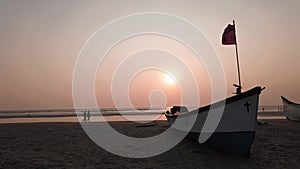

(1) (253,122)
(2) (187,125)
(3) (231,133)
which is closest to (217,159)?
(3) (231,133)

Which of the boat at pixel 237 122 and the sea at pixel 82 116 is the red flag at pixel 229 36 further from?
the sea at pixel 82 116

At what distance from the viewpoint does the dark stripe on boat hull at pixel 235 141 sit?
13.5 m

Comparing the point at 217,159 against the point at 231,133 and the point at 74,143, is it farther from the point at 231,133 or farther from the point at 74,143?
the point at 74,143

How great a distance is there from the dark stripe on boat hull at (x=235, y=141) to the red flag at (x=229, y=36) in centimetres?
499

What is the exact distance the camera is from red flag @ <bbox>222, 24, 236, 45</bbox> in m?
16.8

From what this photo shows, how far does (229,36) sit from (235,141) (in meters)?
5.71

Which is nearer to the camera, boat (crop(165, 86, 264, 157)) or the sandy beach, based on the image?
the sandy beach

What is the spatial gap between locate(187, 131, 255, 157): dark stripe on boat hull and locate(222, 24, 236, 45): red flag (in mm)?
4993

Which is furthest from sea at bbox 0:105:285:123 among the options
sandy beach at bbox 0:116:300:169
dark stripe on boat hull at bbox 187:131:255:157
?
dark stripe on boat hull at bbox 187:131:255:157

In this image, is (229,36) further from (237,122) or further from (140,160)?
(140,160)

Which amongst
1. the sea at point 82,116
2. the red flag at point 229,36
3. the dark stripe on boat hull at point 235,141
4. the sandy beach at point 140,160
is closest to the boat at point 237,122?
the dark stripe on boat hull at point 235,141

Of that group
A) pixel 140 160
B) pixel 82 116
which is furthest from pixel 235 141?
pixel 82 116

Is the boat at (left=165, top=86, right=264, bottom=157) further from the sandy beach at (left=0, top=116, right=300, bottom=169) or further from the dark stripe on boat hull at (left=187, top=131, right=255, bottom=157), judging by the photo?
the sandy beach at (left=0, top=116, right=300, bottom=169)

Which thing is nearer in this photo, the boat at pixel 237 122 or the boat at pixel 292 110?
the boat at pixel 237 122
